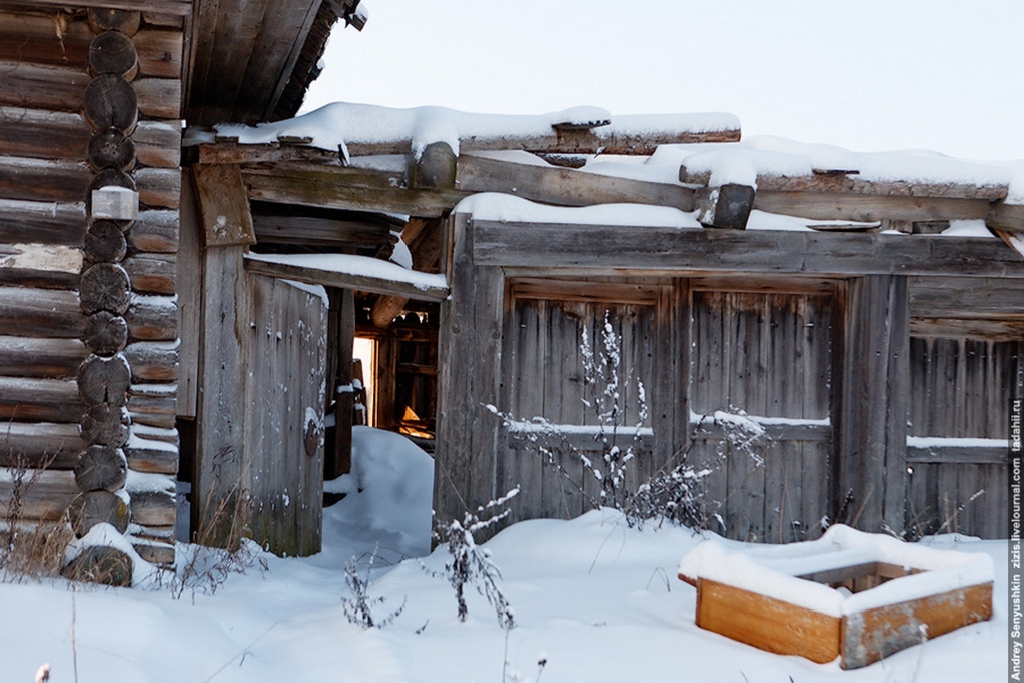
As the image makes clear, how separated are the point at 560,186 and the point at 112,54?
2.99 meters

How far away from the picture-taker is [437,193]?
6.09 m

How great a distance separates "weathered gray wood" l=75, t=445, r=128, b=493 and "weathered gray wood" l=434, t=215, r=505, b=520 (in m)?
2.15

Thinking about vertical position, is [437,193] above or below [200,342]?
above

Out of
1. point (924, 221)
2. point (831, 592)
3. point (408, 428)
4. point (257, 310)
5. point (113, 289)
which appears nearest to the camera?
point (831, 592)

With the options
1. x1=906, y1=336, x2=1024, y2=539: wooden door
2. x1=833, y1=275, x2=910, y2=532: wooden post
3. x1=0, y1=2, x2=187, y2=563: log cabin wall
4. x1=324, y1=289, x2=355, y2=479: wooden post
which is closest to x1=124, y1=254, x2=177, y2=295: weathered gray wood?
x1=0, y1=2, x2=187, y2=563: log cabin wall

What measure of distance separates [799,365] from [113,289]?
4730 millimetres

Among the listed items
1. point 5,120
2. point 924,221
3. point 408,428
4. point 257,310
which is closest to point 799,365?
point 924,221

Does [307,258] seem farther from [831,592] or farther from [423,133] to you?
[831,592]

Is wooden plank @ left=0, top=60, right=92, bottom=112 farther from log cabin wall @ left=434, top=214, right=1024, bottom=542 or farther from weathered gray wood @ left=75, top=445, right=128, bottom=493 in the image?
log cabin wall @ left=434, top=214, right=1024, bottom=542

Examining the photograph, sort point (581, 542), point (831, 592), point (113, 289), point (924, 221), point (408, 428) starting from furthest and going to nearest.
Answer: point (408, 428)
point (924, 221)
point (581, 542)
point (113, 289)
point (831, 592)

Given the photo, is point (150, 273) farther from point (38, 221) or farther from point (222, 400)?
point (222, 400)

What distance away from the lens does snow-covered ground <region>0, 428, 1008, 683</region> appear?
10.2 ft

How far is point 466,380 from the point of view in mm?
6012

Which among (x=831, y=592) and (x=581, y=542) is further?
(x=581, y=542)
